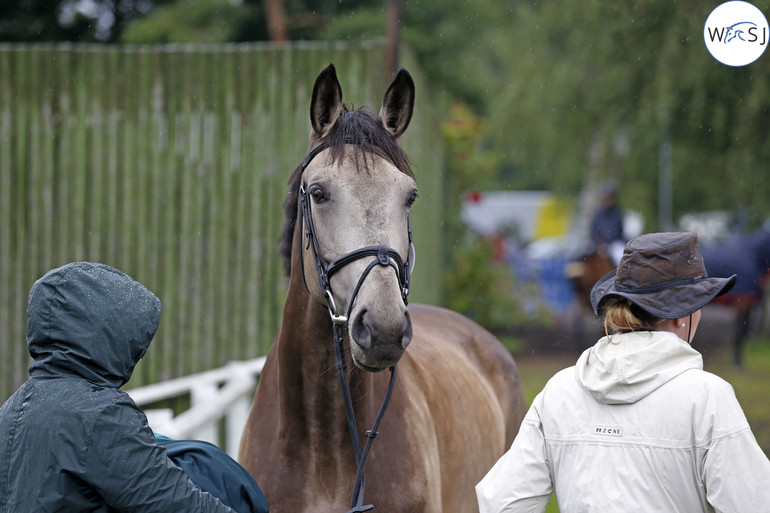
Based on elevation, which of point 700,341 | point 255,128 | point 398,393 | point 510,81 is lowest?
point 700,341

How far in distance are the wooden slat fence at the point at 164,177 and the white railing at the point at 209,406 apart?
785mm

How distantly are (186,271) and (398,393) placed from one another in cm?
525

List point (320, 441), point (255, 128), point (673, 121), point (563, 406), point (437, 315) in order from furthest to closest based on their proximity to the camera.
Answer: point (673, 121), point (255, 128), point (437, 315), point (320, 441), point (563, 406)

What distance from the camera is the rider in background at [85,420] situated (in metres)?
1.89

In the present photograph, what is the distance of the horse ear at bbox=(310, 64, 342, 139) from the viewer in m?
3.24

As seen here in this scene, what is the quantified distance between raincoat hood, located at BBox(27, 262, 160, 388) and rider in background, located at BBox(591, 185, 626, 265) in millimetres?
11645

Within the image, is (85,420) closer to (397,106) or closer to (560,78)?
(397,106)

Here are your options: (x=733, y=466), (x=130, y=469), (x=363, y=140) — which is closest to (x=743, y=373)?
(x=363, y=140)

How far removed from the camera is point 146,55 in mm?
8203

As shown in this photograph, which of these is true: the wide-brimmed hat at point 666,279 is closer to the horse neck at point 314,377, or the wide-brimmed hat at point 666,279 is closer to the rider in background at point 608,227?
the horse neck at point 314,377

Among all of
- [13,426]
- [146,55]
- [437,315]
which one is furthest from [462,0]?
[13,426]

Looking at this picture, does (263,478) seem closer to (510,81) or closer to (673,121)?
(673,121)

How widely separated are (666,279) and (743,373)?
34.3ft

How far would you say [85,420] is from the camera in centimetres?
191
